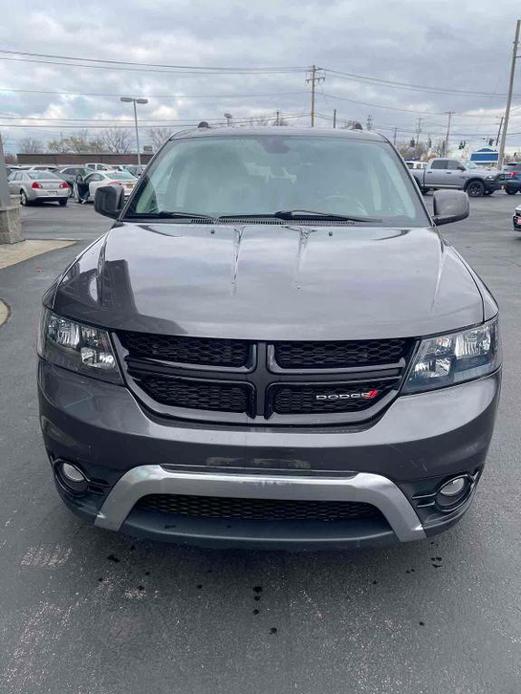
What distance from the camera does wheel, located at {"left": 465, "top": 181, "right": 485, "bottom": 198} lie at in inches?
1120

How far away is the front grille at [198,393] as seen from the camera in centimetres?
197

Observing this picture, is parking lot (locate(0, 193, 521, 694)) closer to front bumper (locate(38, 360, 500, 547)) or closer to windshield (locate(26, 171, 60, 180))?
front bumper (locate(38, 360, 500, 547))

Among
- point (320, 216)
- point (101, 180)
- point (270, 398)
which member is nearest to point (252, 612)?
point (270, 398)

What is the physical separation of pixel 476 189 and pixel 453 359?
30.0m

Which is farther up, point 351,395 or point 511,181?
point 351,395

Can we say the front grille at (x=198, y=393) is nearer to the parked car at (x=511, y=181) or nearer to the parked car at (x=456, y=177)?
the parked car at (x=456, y=177)

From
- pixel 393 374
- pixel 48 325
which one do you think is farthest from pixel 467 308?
pixel 48 325

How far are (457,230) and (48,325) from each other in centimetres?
1568

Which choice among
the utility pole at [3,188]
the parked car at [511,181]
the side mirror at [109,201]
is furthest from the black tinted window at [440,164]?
the side mirror at [109,201]

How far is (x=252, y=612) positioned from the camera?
2.19m

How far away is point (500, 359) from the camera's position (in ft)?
7.30

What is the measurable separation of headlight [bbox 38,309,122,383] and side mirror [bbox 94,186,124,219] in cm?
162

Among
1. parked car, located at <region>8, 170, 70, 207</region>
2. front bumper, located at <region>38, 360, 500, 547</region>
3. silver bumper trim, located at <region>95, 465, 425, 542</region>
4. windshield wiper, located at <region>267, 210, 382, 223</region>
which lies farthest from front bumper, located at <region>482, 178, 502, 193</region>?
silver bumper trim, located at <region>95, 465, 425, 542</region>

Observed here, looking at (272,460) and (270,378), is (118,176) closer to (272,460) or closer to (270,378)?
(270,378)
